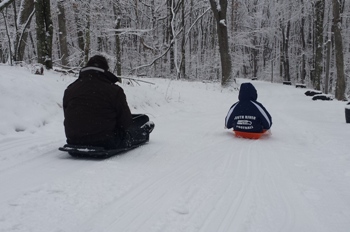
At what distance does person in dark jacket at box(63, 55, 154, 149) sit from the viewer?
425cm

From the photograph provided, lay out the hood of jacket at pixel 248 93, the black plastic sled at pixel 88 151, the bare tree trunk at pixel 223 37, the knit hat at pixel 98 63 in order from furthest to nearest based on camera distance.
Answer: the bare tree trunk at pixel 223 37 < the hood of jacket at pixel 248 93 < the knit hat at pixel 98 63 < the black plastic sled at pixel 88 151

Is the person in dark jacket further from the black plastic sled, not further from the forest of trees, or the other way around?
the forest of trees

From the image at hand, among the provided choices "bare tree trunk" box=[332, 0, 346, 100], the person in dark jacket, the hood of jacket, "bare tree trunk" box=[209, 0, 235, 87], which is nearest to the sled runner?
the hood of jacket

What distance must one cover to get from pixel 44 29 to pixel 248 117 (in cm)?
686

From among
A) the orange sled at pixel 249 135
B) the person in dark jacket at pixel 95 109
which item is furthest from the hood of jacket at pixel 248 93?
the person in dark jacket at pixel 95 109

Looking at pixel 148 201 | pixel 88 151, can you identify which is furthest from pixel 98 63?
pixel 148 201

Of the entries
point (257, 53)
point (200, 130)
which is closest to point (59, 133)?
point (200, 130)

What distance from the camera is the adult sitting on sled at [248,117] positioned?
6.19 meters

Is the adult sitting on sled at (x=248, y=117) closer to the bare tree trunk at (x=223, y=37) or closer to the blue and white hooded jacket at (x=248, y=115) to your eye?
the blue and white hooded jacket at (x=248, y=115)

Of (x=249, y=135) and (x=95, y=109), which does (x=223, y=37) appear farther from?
(x=95, y=109)

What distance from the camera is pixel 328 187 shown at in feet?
11.0

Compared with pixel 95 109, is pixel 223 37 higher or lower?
higher

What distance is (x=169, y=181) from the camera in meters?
3.52

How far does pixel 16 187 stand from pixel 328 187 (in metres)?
3.48
